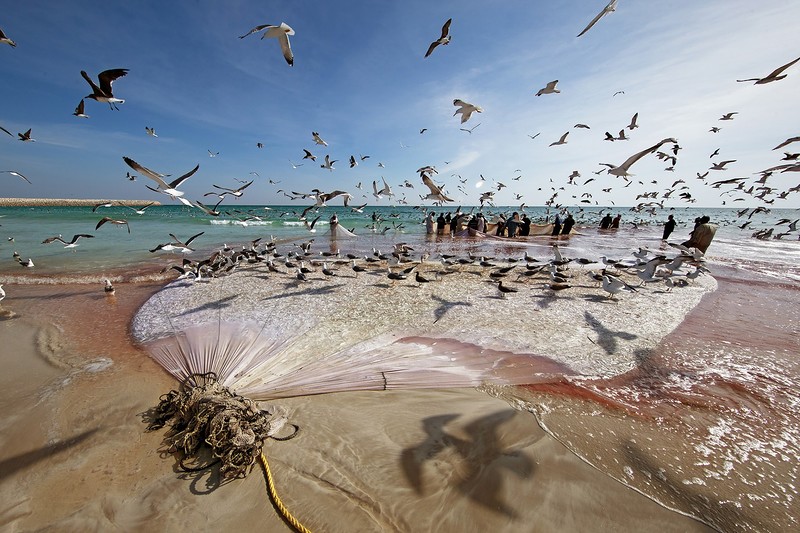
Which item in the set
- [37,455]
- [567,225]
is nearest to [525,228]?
[567,225]

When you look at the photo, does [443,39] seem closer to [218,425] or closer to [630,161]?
[630,161]

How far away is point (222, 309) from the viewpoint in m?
8.34

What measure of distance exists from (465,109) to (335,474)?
10518 mm

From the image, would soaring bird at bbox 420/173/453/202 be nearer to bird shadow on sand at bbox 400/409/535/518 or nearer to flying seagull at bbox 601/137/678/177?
flying seagull at bbox 601/137/678/177

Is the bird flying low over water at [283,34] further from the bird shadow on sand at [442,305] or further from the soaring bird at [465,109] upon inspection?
the bird shadow on sand at [442,305]

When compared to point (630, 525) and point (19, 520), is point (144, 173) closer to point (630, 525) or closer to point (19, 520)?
point (19, 520)

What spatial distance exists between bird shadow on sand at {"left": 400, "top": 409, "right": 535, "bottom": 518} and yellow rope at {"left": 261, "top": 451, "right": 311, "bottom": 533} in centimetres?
107

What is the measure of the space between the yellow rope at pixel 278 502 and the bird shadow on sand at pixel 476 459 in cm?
107

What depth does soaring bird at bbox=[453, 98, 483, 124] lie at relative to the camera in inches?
392

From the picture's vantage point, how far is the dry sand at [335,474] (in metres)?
2.84

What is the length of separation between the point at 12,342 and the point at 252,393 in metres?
6.31

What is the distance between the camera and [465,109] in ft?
33.6

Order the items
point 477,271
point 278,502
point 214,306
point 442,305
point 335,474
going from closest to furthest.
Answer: point 278,502 → point 335,474 → point 214,306 → point 442,305 → point 477,271

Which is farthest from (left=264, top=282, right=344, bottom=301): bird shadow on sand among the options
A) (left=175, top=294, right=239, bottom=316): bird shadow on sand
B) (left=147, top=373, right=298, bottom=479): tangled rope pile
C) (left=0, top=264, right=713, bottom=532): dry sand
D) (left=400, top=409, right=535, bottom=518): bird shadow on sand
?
(left=400, top=409, right=535, bottom=518): bird shadow on sand
